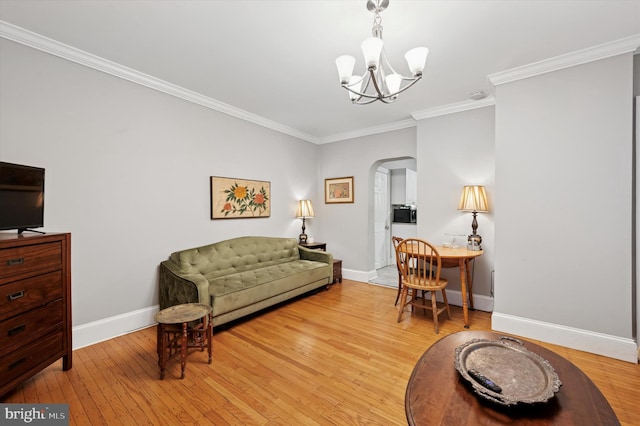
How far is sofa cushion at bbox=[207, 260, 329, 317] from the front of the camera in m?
2.77

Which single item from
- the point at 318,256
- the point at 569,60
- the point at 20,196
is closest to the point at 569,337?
the point at 569,60

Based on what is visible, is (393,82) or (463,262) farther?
(463,262)

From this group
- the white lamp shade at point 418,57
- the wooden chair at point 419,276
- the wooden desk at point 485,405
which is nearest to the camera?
the wooden desk at point 485,405

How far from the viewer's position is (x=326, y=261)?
427 cm

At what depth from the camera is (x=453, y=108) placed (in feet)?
11.8

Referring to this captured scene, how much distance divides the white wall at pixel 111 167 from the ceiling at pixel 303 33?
0.34m

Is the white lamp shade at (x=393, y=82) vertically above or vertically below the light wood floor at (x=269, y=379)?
above

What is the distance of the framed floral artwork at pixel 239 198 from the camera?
3588mm

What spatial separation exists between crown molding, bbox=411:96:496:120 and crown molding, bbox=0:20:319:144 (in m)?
2.36

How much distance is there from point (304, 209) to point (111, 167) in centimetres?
279

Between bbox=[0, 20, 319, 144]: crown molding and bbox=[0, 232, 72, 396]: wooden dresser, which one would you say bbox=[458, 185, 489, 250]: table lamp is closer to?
bbox=[0, 20, 319, 144]: crown molding

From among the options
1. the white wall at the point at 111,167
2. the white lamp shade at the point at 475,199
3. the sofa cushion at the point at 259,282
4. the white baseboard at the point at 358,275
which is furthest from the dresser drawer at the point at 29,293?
the white lamp shade at the point at 475,199

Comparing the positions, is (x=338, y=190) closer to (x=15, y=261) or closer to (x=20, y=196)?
(x=20, y=196)

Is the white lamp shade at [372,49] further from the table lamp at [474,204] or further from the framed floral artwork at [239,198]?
the framed floral artwork at [239,198]
